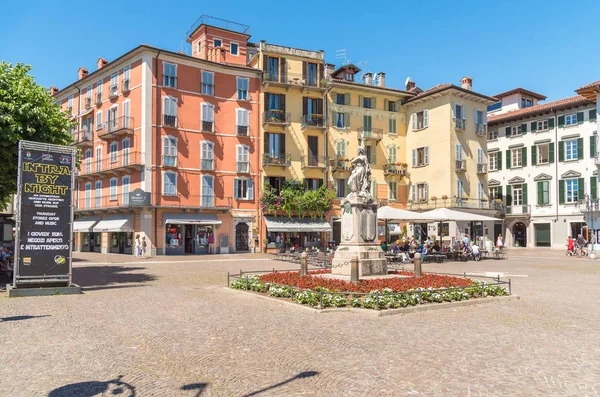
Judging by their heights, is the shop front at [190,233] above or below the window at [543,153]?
below

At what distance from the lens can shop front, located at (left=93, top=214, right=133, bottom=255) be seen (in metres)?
37.2

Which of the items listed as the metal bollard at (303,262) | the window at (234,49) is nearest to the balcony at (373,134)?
the window at (234,49)

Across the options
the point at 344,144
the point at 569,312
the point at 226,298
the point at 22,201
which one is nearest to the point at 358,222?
the point at 226,298

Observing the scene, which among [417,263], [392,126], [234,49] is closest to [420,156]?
[392,126]

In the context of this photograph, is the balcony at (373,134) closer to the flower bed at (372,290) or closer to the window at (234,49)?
the window at (234,49)

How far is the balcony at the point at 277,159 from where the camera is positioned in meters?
40.8

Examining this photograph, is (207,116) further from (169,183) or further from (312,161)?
(312,161)

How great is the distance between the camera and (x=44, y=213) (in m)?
14.6

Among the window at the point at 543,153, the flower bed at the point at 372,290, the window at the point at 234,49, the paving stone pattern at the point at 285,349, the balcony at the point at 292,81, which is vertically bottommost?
the paving stone pattern at the point at 285,349

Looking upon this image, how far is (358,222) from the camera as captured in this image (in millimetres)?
16562

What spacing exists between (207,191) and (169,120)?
6.03m

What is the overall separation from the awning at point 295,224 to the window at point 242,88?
9.92 meters

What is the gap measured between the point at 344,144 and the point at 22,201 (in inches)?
1295

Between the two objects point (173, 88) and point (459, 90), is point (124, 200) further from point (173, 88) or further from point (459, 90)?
point (459, 90)
